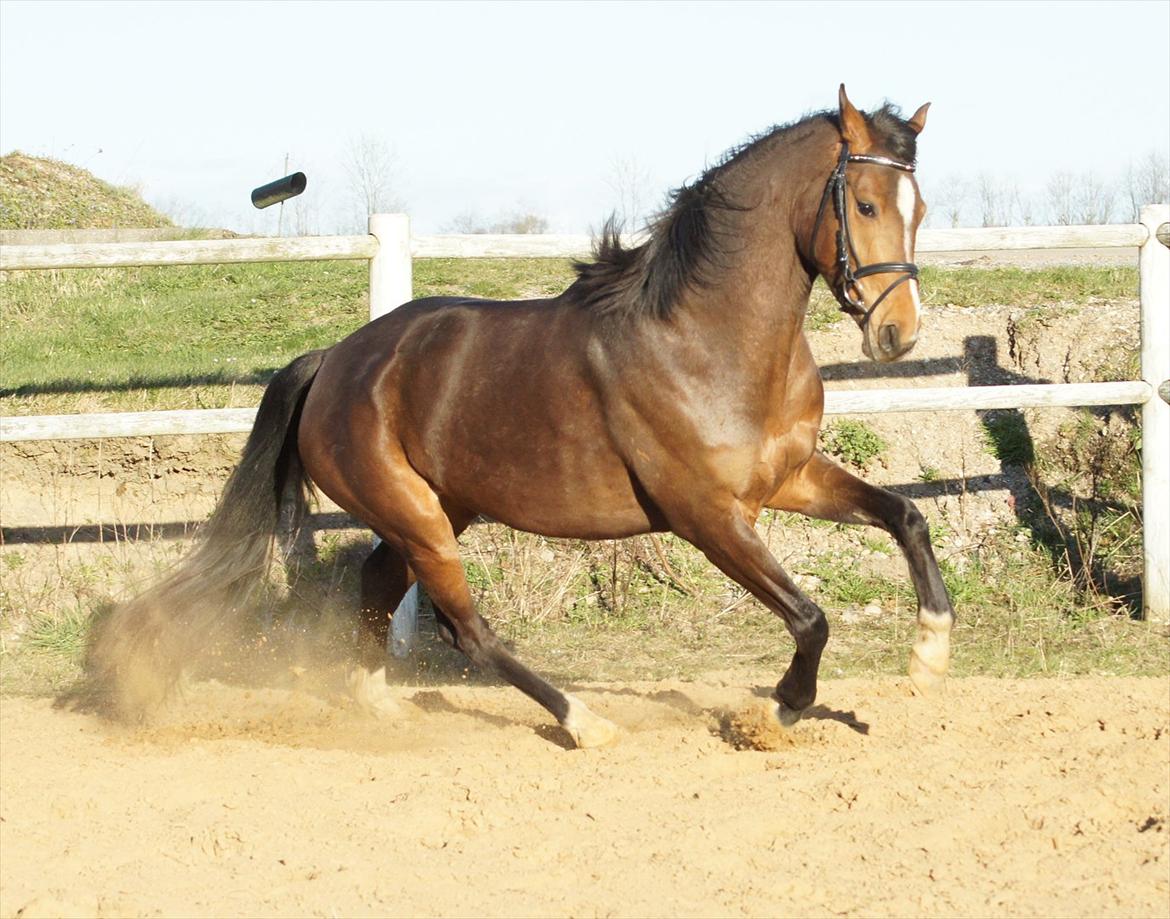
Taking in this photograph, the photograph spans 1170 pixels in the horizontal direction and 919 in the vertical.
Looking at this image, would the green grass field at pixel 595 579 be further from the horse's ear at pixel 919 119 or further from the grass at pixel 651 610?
the horse's ear at pixel 919 119

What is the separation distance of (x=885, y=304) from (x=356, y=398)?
7.42 ft

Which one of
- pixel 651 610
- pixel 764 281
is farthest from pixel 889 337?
pixel 651 610

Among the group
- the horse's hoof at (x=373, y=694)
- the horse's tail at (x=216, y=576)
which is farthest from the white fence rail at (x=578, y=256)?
the horse's hoof at (x=373, y=694)

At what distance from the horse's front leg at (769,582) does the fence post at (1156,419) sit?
281cm

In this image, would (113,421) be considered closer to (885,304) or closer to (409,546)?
(409,546)

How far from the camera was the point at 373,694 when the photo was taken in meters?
5.52

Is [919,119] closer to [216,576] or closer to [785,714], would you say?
[785,714]

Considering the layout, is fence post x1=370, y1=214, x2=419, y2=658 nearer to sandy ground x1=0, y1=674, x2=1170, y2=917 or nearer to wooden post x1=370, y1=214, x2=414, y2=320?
wooden post x1=370, y1=214, x2=414, y2=320

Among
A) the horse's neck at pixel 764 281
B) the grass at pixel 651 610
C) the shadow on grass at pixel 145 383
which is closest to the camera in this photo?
the horse's neck at pixel 764 281

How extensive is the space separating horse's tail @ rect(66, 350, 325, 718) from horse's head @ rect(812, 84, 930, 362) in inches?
99.1

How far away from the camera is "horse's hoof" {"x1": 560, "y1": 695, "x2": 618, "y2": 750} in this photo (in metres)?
4.72

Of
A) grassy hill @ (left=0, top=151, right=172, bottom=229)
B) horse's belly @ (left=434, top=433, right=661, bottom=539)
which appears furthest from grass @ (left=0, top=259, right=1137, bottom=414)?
grassy hill @ (left=0, top=151, right=172, bottom=229)

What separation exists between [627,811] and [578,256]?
3233 mm

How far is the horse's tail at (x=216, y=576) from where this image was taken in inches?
213
